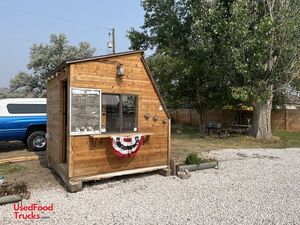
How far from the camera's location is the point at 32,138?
1055 centimetres

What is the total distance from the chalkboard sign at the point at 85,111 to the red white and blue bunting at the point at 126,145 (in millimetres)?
475

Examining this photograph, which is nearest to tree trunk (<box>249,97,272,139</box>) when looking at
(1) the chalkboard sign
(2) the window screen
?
(2) the window screen

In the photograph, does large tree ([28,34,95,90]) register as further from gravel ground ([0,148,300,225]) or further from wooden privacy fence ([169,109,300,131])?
gravel ground ([0,148,300,225])

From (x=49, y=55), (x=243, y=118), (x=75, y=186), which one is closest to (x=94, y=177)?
(x=75, y=186)

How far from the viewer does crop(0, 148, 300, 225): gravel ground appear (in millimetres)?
4520

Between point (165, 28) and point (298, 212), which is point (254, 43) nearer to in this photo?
point (165, 28)

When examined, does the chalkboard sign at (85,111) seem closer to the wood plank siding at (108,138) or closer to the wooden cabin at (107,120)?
the wooden cabin at (107,120)

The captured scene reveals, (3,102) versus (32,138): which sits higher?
(3,102)

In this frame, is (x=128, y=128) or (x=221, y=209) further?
(x=128, y=128)

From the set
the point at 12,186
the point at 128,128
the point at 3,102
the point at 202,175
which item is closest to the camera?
the point at 12,186

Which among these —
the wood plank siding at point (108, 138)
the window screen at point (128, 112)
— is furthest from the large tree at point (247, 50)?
the window screen at point (128, 112)

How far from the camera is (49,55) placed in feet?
101

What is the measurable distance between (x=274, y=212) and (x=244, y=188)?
1438 millimetres

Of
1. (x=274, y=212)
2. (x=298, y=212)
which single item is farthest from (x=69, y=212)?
(x=298, y=212)
